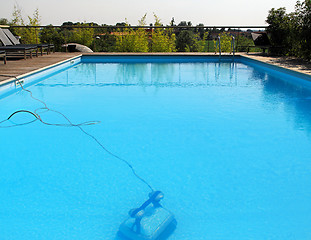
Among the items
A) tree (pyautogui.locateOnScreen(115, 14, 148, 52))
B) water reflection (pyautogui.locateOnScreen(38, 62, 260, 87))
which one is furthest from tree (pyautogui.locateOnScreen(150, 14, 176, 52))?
water reflection (pyautogui.locateOnScreen(38, 62, 260, 87))

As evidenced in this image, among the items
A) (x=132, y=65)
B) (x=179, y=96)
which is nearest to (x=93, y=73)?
(x=132, y=65)

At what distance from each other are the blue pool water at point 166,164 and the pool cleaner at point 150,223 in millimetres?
89

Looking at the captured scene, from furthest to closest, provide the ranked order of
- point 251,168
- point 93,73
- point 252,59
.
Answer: point 252,59 < point 93,73 < point 251,168

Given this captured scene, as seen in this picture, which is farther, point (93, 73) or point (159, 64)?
point (159, 64)

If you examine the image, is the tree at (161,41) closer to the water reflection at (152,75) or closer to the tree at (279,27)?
the water reflection at (152,75)

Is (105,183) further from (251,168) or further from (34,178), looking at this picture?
(251,168)

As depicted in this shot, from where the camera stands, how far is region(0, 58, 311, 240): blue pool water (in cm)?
226

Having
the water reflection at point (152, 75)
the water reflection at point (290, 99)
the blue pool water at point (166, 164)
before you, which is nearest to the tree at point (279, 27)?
the water reflection at point (152, 75)

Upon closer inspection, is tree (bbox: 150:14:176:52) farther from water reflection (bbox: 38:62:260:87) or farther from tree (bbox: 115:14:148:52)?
water reflection (bbox: 38:62:260:87)

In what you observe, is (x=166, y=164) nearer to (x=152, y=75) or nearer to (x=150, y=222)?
(x=150, y=222)

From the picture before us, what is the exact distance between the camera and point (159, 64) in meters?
10.6

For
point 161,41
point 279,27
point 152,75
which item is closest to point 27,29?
point 161,41

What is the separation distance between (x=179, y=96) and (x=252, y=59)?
473cm

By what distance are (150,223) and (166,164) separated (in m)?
1.14
